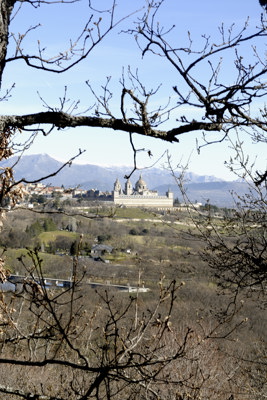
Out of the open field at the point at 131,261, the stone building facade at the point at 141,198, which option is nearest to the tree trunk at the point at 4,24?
the open field at the point at 131,261

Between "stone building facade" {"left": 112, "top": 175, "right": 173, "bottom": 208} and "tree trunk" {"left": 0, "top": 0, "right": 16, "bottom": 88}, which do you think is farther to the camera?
"stone building facade" {"left": 112, "top": 175, "right": 173, "bottom": 208}

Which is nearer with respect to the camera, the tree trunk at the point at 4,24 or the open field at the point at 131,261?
the tree trunk at the point at 4,24

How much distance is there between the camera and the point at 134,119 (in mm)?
1979

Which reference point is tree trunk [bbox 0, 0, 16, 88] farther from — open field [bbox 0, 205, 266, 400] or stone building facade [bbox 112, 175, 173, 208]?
stone building facade [bbox 112, 175, 173, 208]

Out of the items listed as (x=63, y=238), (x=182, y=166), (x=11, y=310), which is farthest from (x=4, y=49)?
(x=63, y=238)

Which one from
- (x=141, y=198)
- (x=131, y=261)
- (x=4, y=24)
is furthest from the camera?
(x=141, y=198)

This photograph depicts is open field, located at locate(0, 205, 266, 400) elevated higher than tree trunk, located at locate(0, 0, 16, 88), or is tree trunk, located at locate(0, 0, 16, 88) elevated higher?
tree trunk, located at locate(0, 0, 16, 88)

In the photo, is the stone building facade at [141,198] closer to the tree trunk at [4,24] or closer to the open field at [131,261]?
the open field at [131,261]

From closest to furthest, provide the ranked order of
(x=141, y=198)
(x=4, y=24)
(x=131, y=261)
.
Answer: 1. (x=4, y=24)
2. (x=131, y=261)
3. (x=141, y=198)

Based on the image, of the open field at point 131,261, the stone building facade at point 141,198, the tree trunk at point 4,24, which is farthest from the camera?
the stone building facade at point 141,198

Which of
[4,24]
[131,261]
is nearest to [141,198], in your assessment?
[131,261]

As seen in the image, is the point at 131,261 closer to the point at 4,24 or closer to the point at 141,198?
the point at 4,24

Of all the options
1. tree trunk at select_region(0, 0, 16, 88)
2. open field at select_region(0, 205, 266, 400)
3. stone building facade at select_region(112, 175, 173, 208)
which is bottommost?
open field at select_region(0, 205, 266, 400)

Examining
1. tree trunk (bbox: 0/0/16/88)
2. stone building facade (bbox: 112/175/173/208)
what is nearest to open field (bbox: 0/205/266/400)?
stone building facade (bbox: 112/175/173/208)
